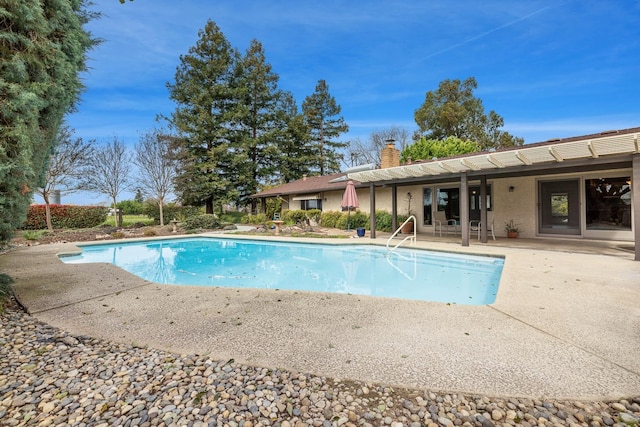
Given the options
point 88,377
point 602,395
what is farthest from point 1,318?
point 602,395

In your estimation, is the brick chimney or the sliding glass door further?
the brick chimney

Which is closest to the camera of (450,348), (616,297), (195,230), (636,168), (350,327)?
(450,348)

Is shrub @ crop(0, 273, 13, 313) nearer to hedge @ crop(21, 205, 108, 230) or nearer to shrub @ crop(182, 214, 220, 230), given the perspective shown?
shrub @ crop(182, 214, 220, 230)

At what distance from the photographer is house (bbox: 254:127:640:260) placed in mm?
7793

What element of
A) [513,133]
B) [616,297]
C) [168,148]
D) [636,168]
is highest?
[513,133]

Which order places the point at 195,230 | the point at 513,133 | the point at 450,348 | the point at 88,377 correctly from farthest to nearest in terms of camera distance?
the point at 513,133, the point at 195,230, the point at 450,348, the point at 88,377

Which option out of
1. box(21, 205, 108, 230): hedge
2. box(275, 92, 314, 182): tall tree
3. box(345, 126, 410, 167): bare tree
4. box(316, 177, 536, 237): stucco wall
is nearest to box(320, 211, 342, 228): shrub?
box(316, 177, 536, 237): stucco wall

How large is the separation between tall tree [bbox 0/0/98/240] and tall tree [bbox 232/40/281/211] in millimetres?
21786

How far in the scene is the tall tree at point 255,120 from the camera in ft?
88.5

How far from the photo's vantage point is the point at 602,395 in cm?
217

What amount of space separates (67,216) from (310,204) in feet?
52.4

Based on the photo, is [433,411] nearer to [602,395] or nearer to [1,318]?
[602,395]

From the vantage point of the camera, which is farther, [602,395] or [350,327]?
[350,327]

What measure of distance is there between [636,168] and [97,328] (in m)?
10.8
